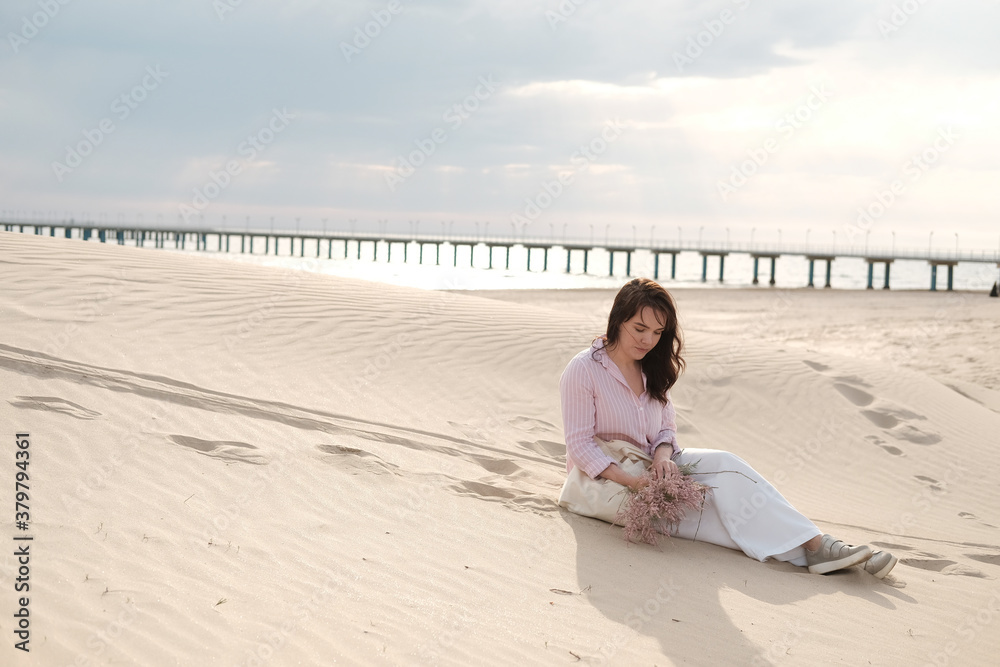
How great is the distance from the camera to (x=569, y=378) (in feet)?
14.7

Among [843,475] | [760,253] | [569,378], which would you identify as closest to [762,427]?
[843,475]

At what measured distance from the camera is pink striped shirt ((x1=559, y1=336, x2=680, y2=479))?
4.43m

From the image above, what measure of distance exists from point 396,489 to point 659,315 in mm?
1952

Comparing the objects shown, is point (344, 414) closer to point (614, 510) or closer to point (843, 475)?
point (614, 510)

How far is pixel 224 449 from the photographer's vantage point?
197 inches

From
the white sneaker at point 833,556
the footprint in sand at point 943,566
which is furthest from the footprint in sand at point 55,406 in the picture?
the footprint in sand at point 943,566

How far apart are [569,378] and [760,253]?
69347mm

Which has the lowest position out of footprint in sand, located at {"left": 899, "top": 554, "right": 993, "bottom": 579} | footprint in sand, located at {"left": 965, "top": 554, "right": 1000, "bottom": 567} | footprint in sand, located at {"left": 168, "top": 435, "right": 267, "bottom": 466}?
footprint in sand, located at {"left": 965, "top": 554, "right": 1000, "bottom": 567}

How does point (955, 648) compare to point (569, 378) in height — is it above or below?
below

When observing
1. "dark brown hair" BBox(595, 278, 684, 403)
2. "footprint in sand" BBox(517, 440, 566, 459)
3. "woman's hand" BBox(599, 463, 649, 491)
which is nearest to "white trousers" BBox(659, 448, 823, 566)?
"woman's hand" BBox(599, 463, 649, 491)

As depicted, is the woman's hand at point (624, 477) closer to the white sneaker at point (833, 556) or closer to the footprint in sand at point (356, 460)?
the white sneaker at point (833, 556)

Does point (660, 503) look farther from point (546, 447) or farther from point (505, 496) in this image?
point (546, 447)

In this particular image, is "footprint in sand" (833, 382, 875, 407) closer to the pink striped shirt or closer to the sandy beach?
the sandy beach

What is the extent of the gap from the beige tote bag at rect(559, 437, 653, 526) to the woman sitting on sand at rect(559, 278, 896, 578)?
0.07 m
